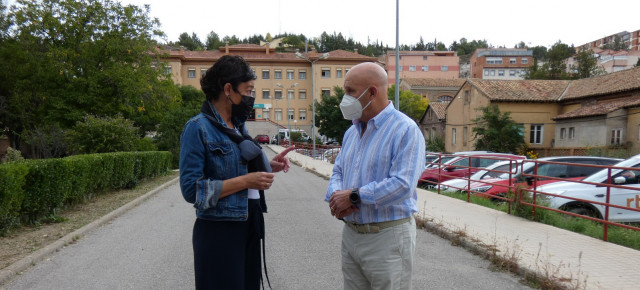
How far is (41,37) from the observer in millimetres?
28234

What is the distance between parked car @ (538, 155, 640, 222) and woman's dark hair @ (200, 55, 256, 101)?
6.74m

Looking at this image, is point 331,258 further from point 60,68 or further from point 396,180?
point 60,68

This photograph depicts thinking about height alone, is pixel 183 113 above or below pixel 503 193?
above

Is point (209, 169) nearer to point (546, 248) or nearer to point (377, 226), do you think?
point (377, 226)

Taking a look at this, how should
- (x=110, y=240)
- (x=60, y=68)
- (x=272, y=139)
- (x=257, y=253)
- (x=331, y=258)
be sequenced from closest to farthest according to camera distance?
(x=257, y=253) → (x=331, y=258) → (x=110, y=240) → (x=60, y=68) → (x=272, y=139)

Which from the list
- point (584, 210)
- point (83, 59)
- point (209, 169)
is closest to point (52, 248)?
point (209, 169)

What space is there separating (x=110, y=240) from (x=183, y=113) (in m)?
22.2

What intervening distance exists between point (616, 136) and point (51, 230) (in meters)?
32.5

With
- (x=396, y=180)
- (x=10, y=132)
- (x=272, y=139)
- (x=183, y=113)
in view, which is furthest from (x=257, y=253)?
(x=272, y=139)

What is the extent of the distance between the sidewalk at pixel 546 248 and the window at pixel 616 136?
81.4ft

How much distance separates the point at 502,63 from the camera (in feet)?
317

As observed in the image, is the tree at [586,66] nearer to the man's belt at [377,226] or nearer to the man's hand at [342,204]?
the man's belt at [377,226]

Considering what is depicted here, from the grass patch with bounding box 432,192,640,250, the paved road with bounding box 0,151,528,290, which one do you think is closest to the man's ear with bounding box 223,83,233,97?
the paved road with bounding box 0,151,528,290

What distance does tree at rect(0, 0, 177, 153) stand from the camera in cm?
2733
